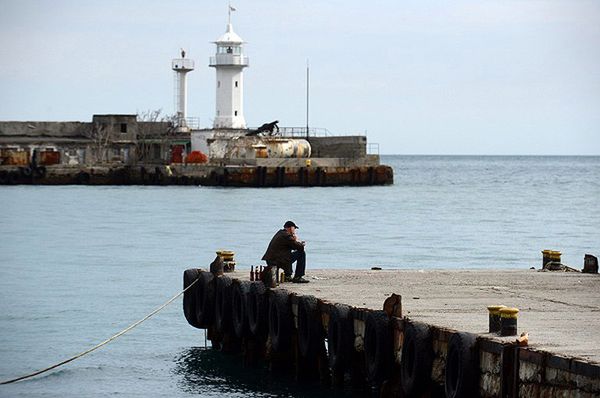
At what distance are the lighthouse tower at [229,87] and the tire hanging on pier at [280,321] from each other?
89720mm

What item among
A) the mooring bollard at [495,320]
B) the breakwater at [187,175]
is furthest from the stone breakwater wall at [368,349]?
the breakwater at [187,175]

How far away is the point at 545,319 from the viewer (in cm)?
1939

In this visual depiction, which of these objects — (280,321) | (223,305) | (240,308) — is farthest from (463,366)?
(223,305)

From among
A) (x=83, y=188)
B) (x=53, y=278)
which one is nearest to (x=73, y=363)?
(x=53, y=278)

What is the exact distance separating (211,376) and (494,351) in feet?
30.6

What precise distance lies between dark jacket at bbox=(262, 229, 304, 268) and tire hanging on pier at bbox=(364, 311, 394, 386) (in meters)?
4.85

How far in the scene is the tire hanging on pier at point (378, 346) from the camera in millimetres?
19438

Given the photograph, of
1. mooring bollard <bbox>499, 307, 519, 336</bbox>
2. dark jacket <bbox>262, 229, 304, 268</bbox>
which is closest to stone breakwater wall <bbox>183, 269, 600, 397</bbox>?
mooring bollard <bbox>499, 307, 519, 336</bbox>

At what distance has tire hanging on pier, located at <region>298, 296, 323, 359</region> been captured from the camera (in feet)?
71.7

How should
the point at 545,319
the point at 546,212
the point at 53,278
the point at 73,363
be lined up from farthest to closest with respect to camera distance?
the point at 546,212
the point at 53,278
the point at 73,363
the point at 545,319

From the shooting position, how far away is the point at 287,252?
24859mm

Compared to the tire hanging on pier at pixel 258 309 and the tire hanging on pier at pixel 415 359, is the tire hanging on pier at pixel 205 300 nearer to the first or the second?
the tire hanging on pier at pixel 258 309

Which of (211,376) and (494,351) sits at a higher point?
(494,351)

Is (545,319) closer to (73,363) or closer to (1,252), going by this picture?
(73,363)
